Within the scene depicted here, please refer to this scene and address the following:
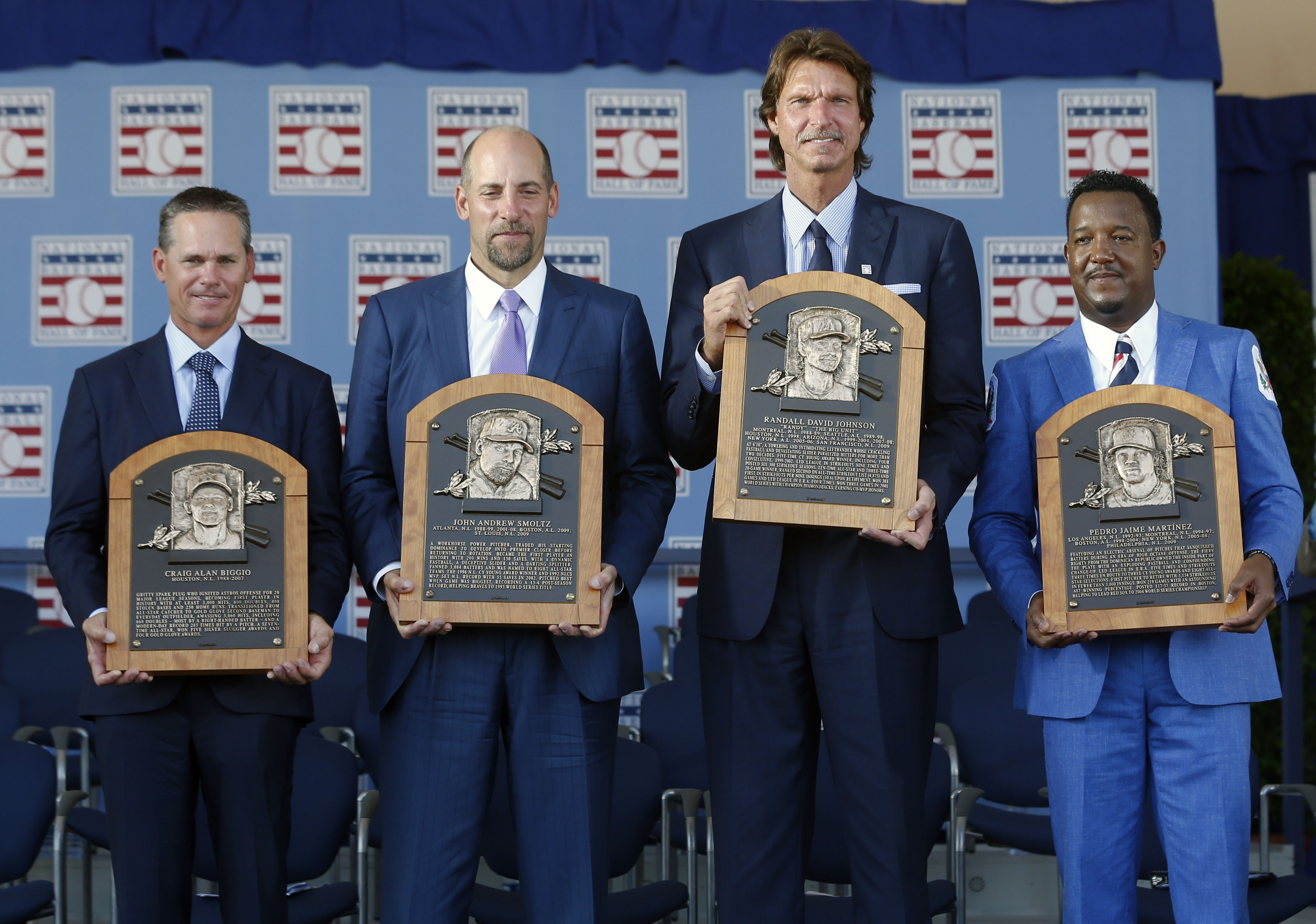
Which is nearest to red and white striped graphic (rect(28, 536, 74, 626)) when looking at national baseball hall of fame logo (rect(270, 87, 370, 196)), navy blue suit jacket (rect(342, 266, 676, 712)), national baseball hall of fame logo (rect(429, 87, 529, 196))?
national baseball hall of fame logo (rect(270, 87, 370, 196))

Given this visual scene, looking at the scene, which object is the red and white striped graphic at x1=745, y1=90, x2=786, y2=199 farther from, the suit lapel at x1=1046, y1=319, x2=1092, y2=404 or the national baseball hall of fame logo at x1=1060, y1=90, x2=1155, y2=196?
the suit lapel at x1=1046, y1=319, x2=1092, y2=404

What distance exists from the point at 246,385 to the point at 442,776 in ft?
3.81

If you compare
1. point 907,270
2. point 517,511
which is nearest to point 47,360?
point 517,511

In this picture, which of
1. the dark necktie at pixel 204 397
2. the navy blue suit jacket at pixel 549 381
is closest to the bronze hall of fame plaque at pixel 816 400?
the navy blue suit jacket at pixel 549 381

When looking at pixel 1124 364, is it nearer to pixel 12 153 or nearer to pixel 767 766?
pixel 767 766

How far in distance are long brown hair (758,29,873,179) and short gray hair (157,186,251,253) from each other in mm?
1404

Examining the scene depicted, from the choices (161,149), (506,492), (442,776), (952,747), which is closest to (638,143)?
(161,149)

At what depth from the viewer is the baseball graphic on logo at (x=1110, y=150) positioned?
6.95 meters

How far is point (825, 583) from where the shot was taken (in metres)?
2.83

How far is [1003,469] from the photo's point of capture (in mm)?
3217

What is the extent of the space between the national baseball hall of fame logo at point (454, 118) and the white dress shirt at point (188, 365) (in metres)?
3.75

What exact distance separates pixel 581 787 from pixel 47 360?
5158mm

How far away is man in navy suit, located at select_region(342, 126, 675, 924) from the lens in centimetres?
287

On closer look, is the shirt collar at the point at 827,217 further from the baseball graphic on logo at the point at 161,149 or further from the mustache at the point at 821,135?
the baseball graphic on logo at the point at 161,149
